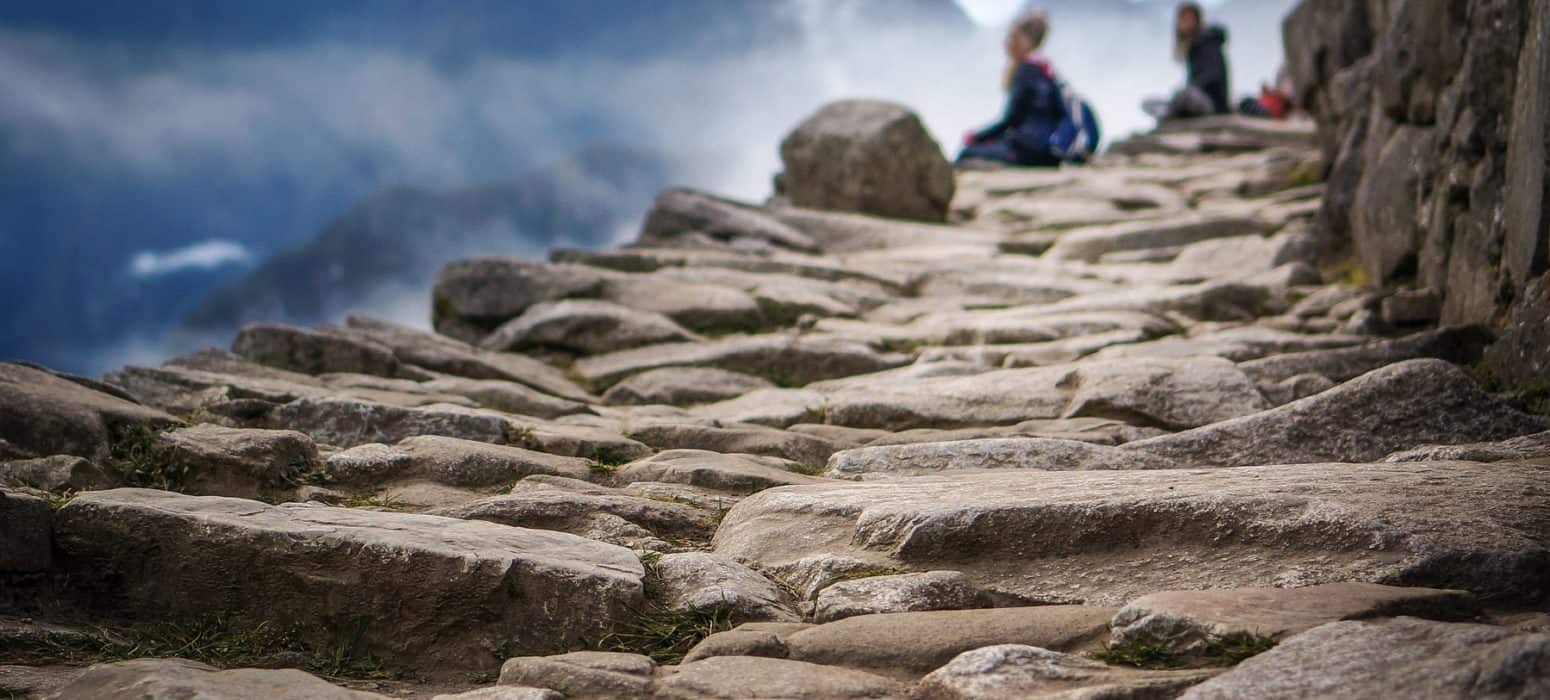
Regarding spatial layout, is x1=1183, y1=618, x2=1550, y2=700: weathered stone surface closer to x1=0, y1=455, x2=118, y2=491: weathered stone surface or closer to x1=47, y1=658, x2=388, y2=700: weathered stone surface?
x1=47, y1=658, x2=388, y2=700: weathered stone surface

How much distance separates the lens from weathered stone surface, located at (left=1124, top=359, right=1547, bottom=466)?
5.16m

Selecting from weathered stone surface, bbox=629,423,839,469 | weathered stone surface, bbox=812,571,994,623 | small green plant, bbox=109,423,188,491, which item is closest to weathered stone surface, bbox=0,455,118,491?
small green plant, bbox=109,423,188,491

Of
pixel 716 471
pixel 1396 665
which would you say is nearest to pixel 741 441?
pixel 716 471

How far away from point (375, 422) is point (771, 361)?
2.98m

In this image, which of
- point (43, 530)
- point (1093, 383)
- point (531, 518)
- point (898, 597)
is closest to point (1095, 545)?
point (898, 597)

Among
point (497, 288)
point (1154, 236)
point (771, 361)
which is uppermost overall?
point (1154, 236)

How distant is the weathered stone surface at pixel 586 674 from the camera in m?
3.02

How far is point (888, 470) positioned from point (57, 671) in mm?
3240

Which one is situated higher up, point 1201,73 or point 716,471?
point 1201,73

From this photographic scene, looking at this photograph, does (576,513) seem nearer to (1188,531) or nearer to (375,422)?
(375,422)

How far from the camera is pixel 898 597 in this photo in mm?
3590

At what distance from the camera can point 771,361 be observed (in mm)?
8188

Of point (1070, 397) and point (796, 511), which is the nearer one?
point (796, 511)

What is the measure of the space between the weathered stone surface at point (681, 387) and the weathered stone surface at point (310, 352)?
4.58 feet
